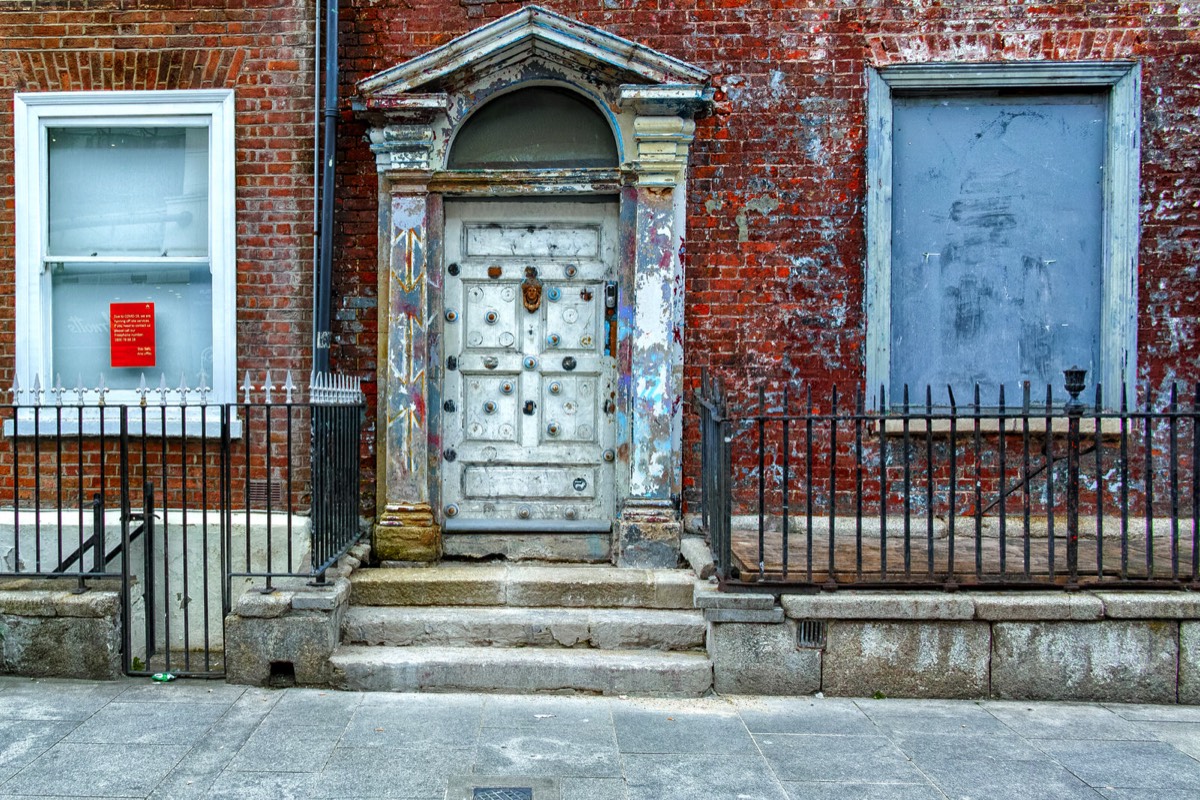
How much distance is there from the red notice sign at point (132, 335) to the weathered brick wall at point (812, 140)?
5.36ft

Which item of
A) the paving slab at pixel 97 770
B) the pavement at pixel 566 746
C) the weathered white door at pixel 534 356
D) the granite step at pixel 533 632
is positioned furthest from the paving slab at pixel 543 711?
the weathered white door at pixel 534 356

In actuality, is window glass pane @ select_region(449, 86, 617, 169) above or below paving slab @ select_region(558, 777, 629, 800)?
above

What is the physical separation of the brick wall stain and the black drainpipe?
15 centimetres

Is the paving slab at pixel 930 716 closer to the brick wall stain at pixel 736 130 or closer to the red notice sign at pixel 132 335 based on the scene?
the brick wall stain at pixel 736 130

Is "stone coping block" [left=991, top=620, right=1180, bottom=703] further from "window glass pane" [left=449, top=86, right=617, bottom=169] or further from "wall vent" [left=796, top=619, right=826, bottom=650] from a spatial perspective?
"window glass pane" [left=449, top=86, right=617, bottom=169]

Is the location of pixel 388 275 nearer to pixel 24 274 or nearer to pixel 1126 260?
pixel 24 274

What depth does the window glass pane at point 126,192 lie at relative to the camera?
656 cm

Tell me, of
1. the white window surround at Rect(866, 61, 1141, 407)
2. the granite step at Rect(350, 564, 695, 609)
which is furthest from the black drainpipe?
the white window surround at Rect(866, 61, 1141, 407)

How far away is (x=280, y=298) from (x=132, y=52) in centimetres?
190

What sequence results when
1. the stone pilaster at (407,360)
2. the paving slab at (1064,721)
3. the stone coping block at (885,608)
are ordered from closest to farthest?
1. the paving slab at (1064,721)
2. the stone coping block at (885,608)
3. the stone pilaster at (407,360)

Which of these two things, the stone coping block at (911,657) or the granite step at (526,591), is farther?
the granite step at (526,591)

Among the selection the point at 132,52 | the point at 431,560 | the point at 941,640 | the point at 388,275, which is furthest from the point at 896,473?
the point at 132,52

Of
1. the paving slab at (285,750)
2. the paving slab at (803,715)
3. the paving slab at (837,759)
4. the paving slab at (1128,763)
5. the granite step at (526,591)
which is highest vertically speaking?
the granite step at (526,591)

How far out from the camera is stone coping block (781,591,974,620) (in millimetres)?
5055
